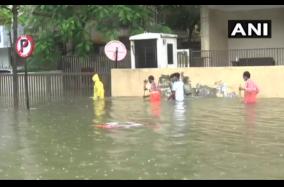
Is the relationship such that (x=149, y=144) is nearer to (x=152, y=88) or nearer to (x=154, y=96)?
(x=154, y=96)

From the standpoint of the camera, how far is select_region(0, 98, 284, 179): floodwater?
9.02 meters

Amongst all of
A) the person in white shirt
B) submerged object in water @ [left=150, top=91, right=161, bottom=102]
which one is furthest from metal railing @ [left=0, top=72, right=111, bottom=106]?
the person in white shirt

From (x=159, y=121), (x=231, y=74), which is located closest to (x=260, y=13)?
(x=231, y=74)

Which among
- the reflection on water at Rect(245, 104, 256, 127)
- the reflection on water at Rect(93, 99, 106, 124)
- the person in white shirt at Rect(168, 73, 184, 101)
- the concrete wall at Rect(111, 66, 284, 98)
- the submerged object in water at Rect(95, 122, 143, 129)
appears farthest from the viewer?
the concrete wall at Rect(111, 66, 284, 98)

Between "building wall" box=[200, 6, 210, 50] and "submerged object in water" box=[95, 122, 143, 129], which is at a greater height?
"building wall" box=[200, 6, 210, 50]

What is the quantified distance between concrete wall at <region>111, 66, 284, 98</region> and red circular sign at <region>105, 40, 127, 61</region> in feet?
2.07

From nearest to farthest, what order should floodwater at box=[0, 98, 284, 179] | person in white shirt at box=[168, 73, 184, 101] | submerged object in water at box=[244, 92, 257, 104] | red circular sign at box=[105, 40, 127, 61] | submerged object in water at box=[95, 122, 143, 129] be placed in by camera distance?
floodwater at box=[0, 98, 284, 179], submerged object in water at box=[95, 122, 143, 129], submerged object in water at box=[244, 92, 257, 104], person in white shirt at box=[168, 73, 184, 101], red circular sign at box=[105, 40, 127, 61]

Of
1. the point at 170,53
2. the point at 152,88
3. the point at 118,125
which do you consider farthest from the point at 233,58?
the point at 118,125

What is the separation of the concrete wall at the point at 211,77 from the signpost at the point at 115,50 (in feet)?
1.93

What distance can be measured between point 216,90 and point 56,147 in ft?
43.5

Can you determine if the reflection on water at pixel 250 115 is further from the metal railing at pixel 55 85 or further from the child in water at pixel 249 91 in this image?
the metal railing at pixel 55 85

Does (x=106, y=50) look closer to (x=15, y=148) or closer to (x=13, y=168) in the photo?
(x=15, y=148)

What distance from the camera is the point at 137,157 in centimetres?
1015

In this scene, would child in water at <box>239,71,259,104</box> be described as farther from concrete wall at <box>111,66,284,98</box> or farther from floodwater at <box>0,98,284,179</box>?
concrete wall at <box>111,66,284,98</box>
